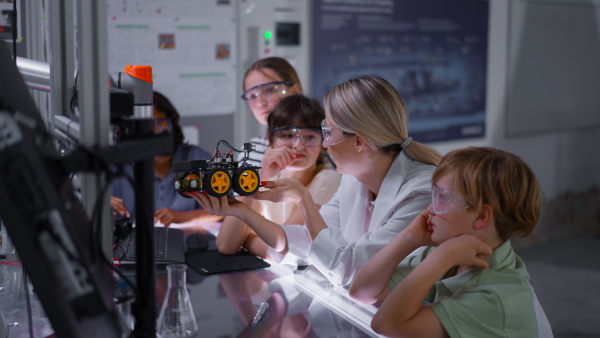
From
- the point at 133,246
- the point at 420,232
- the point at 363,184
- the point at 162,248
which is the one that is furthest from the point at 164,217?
the point at 420,232

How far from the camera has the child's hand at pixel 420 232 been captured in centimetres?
151

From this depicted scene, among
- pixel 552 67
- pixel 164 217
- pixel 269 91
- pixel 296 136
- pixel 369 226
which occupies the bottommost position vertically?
pixel 164 217

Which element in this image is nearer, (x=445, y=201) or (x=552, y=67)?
(x=445, y=201)

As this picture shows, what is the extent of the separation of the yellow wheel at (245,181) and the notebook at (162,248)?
1.18 ft

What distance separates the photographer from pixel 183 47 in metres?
3.77

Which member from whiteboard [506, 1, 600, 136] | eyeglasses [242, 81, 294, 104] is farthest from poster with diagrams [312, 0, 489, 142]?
eyeglasses [242, 81, 294, 104]

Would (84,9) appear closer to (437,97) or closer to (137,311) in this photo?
(137,311)

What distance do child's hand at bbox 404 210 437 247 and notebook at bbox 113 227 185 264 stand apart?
766 millimetres

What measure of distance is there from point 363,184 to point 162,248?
0.70 m

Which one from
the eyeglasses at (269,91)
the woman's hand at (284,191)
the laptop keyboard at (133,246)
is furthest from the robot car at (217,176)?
the eyeglasses at (269,91)

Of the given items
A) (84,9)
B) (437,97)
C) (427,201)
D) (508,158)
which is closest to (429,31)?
(437,97)

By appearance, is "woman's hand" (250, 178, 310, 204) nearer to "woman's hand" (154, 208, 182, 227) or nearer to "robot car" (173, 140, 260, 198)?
"robot car" (173, 140, 260, 198)

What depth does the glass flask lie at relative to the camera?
1.38 meters

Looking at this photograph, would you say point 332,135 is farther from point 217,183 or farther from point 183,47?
point 183,47
